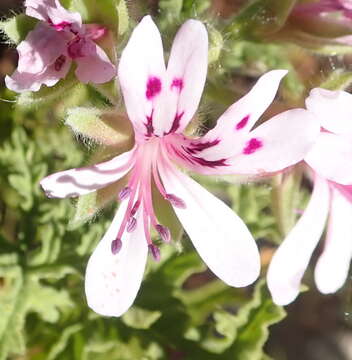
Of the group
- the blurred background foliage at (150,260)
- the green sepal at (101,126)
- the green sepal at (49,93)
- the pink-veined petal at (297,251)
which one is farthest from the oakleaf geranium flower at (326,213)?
the green sepal at (49,93)

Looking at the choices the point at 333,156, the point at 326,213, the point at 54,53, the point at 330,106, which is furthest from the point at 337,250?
the point at 54,53

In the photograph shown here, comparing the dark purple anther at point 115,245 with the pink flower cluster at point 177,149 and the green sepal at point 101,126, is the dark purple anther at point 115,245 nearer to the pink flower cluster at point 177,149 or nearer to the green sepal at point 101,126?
the pink flower cluster at point 177,149

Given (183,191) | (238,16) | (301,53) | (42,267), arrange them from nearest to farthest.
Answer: (183,191), (238,16), (42,267), (301,53)

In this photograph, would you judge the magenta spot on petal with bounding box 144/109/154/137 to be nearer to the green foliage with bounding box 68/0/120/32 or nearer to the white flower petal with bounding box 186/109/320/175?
the white flower petal with bounding box 186/109/320/175

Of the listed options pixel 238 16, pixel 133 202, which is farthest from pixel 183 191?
pixel 238 16

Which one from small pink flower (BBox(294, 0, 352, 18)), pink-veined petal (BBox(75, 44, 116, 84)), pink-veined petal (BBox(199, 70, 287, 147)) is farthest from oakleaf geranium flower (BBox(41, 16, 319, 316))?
small pink flower (BBox(294, 0, 352, 18))

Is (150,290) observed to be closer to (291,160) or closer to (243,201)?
(243,201)

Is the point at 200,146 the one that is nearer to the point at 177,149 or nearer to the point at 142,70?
the point at 177,149
